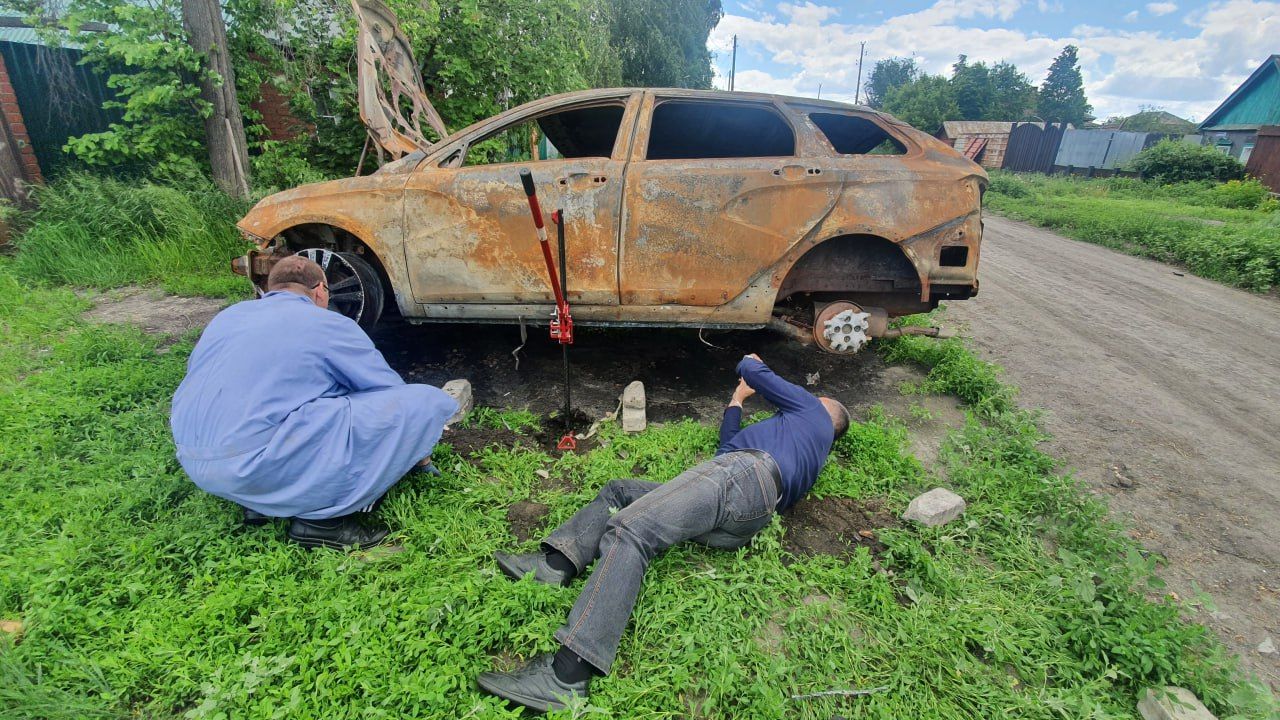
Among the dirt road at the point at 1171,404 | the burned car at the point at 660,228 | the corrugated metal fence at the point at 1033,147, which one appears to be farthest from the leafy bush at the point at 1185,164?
the burned car at the point at 660,228

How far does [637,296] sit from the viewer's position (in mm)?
3688

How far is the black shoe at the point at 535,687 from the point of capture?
5.93 feet

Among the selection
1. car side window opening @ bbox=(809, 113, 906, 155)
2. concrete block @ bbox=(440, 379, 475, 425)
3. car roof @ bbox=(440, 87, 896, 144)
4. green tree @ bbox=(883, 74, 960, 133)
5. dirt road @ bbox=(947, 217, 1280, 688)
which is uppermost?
green tree @ bbox=(883, 74, 960, 133)

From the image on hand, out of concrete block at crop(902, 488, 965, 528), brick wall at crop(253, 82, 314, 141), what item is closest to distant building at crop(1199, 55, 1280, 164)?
concrete block at crop(902, 488, 965, 528)

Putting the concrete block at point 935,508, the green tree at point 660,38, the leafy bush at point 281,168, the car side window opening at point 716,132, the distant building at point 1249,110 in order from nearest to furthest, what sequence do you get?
the concrete block at point 935,508 < the car side window opening at point 716,132 < the leafy bush at point 281,168 < the green tree at point 660,38 < the distant building at point 1249,110

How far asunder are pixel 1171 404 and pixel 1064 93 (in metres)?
58.5

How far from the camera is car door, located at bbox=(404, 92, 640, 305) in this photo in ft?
11.6

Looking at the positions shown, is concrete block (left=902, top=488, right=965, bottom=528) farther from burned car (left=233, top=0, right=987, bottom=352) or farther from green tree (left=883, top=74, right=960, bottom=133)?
green tree (left=883, top=74, right=960, bottom=133)

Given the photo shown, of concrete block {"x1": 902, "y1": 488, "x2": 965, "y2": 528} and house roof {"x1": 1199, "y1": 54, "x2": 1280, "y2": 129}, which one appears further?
house roof {"x1": 1199, "y1": 54, "x2": 1280, "y2": 129}

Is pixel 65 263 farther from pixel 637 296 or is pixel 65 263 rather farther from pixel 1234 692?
pixel 1234 692

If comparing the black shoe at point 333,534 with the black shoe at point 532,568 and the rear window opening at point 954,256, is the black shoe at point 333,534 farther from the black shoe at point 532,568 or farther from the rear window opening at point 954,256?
the rear window opening at point 954,256

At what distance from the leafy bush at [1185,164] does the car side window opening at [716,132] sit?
1926 cm

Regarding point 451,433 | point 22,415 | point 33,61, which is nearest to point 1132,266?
point 451,433

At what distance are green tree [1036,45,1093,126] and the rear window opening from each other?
52.5m
